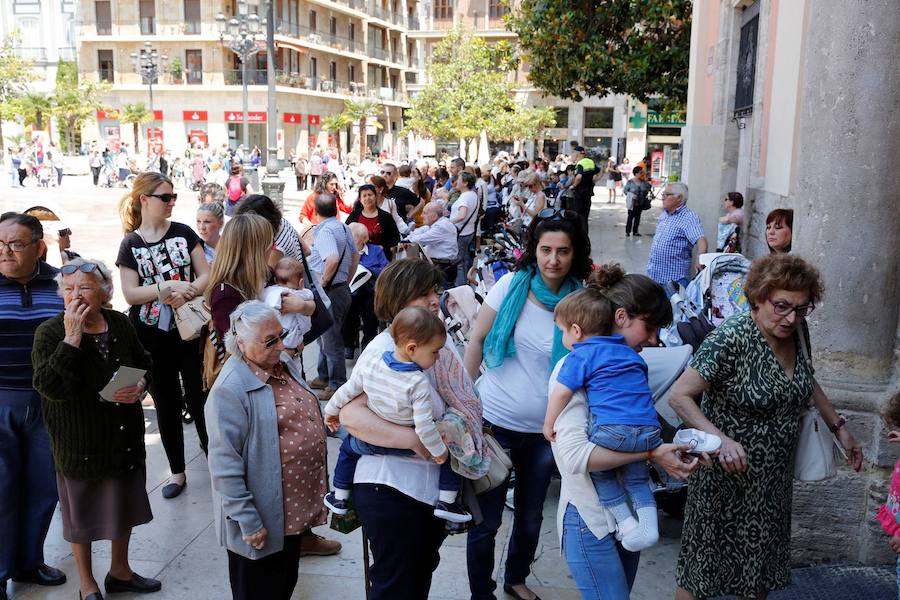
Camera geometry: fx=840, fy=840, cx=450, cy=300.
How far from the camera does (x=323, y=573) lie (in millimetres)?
4352

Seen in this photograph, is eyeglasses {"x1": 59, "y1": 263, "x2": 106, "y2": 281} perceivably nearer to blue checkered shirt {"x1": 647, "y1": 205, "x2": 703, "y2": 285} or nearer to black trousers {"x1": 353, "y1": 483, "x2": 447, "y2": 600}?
black trousers {"x1": 353, "y1": 483, "x2": 447, "y2": 600}

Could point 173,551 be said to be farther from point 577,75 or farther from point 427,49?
point 427,49

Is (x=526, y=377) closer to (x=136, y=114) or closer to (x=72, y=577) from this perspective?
(x=72, y=577)

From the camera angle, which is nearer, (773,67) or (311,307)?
(311,307)

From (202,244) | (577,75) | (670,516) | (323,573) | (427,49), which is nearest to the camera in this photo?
(323,573)

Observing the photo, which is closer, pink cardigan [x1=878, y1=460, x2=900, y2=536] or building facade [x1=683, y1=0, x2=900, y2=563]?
pink cardigan [x1=878, y1=460, x2=900, y2=536]

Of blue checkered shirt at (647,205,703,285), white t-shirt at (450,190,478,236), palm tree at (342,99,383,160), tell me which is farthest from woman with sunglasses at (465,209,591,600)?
palm tree at (342,99,383,160)

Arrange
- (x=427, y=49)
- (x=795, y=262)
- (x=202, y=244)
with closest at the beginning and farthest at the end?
(x=795, y=262) → (x=202, y=244) → (x=427, y=49)

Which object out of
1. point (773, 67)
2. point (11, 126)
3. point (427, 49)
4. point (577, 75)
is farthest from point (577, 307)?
point (427, 49)

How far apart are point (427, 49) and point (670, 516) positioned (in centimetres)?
7077

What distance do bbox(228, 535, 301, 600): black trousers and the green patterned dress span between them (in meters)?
1.65

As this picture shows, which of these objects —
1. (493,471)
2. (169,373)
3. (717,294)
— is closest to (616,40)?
(717,294)

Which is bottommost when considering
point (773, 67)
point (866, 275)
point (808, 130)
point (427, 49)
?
point (866, 275)

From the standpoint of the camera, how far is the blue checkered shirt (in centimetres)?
778
